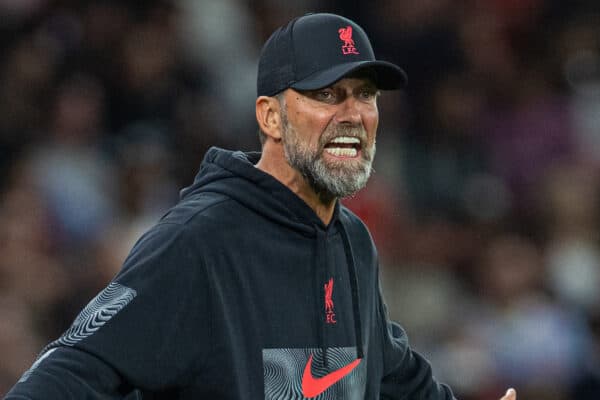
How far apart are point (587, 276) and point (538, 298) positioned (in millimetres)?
666

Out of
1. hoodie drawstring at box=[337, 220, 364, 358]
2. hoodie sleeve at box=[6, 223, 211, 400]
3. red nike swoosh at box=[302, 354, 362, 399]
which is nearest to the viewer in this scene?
hoodie sleeve at box=[6, 223, 211, 400]

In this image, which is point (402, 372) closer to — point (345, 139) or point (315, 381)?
point (315, 381)

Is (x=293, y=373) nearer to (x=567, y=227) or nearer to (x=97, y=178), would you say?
(x=97, y=178)

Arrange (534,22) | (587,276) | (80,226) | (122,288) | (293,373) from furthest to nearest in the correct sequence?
(534,22) → (587,276) → (80,226) → (293,373) → (122,288)

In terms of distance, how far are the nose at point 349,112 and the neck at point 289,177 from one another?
7.9 inches

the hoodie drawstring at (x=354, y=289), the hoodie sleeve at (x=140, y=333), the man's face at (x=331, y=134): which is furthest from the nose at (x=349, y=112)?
the hoodie sleeve at (x=140, y=333)

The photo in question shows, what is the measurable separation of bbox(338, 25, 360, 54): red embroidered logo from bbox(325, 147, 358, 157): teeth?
0.26 metres

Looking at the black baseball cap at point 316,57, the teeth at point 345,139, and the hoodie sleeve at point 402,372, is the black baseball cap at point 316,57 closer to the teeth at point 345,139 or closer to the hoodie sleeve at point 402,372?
the teeth at point 345,139

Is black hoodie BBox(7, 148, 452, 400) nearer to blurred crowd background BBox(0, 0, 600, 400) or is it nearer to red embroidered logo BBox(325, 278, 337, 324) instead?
red embroidered logo BBox(325, 278, 337, 324)

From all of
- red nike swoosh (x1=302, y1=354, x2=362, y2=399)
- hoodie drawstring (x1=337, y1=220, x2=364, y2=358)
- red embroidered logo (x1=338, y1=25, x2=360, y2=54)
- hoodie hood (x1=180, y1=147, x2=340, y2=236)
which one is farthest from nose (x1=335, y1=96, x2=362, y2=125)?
red nike swoosh (x1=302, y1=354, x2=362, y2=399)

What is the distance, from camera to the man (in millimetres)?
3055

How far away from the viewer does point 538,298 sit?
6.87 m

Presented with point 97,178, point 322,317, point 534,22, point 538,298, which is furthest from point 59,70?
point 322,317

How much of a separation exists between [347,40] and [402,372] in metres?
1.08
